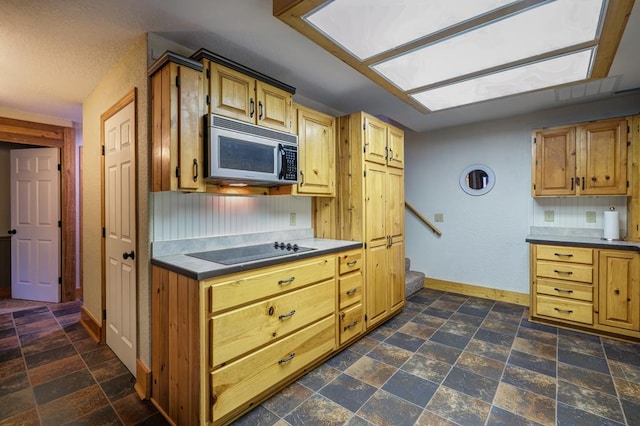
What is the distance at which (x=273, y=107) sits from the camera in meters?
2.26

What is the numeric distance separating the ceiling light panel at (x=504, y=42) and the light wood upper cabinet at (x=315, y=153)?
0.78 metres

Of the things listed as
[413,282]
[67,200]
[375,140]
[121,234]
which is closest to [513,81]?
[375,140]

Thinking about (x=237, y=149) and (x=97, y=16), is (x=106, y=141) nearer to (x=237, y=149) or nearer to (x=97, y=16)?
(x=97, y=16)

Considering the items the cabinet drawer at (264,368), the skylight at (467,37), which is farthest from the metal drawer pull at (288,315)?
the skylight at (467,37)

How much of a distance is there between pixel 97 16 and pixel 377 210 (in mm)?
2481

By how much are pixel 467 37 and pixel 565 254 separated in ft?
8.27

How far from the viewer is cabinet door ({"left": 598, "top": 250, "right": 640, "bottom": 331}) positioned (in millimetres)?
2668

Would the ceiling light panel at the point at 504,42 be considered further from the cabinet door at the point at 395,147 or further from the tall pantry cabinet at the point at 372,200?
the cabinet door at the point at 395,147

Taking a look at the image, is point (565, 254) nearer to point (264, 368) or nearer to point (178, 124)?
point (264, 368)

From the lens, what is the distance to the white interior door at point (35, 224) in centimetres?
390

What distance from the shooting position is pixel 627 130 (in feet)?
9.43

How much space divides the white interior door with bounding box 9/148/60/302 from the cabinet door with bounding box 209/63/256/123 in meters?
3.33

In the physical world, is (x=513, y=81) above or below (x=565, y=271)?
above

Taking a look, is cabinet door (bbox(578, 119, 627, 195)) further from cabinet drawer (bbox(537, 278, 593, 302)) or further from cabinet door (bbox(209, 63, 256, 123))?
cabinet door (bbox(209, 63, 256, 123))
